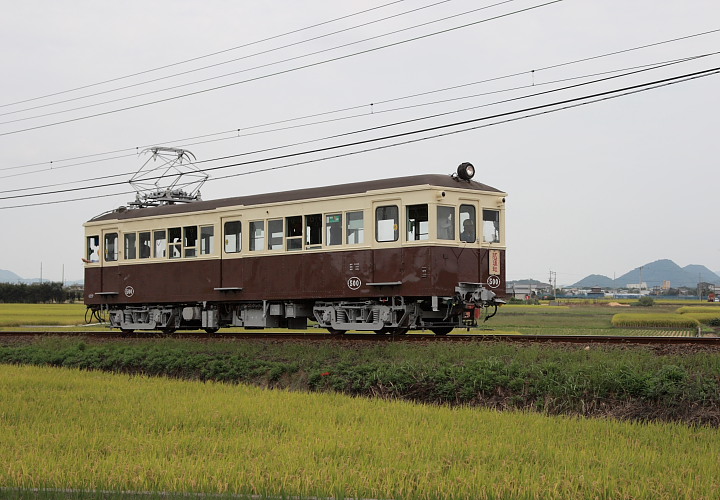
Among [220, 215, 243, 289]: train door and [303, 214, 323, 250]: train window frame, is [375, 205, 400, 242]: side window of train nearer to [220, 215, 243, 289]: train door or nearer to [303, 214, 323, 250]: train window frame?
[303, 214, 323, 250]: train window frame

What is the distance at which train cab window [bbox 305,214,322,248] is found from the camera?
19.0m

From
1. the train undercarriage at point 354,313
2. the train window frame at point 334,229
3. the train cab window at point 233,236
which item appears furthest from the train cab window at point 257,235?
the train window frame at point 334,229

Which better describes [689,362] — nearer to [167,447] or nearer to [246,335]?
[167,447]

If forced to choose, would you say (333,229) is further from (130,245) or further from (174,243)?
(130,245)

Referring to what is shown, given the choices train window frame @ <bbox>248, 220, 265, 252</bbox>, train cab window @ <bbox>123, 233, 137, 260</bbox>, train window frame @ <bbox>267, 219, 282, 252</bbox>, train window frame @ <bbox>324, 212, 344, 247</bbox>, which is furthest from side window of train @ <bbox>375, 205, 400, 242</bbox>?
train cab window @ <bbox>123, 233, 137, 260</bbox>

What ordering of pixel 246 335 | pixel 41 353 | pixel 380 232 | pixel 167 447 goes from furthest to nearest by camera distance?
pixel 246 335
pixel 41 353
pixel 380 232
pixel 167 447

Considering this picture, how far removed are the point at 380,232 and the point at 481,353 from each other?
4865 millimetres

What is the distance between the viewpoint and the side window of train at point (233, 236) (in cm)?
2089

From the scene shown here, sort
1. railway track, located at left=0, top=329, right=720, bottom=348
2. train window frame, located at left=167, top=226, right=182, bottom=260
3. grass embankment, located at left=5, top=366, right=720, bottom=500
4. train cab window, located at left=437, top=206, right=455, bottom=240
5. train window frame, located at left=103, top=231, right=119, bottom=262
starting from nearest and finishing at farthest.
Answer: grass embankment, located at left=5, top=366, right=720, bottom=500
railway track, located at left=0, top=329, right=720, bottom=348
train cab window, located at left=437, top=206, right=455, bottom=240
train window frame, located at left=167, top=226, right=182, bottom=260
train window frame, located at left=103, top=231, right=119, bottom=262

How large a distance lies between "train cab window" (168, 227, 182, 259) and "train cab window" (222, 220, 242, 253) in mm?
2001

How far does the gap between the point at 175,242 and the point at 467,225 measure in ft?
29.8

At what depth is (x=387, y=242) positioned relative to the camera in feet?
58.3

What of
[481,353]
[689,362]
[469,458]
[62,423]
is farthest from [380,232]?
[469,458]

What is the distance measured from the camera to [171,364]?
16641 millimetres
